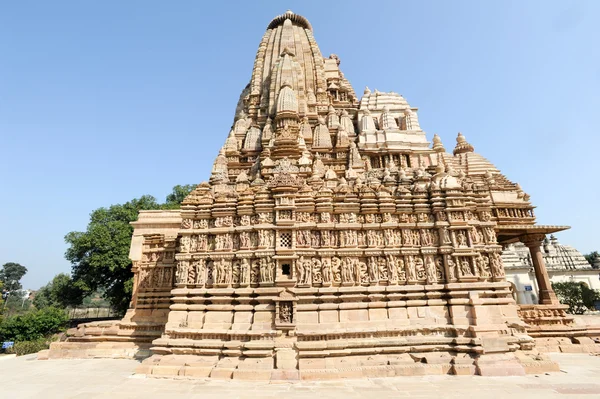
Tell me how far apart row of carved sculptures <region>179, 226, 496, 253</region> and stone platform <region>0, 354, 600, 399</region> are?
12.9 ft

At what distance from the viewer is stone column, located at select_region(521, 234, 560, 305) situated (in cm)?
1436

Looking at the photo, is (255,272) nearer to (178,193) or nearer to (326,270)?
(326,270)

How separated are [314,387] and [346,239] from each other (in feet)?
14.7

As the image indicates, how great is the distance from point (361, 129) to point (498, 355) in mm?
18837

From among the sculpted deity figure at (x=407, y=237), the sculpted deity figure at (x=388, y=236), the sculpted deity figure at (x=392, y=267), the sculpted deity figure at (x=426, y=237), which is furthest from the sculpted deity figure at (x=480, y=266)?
the sculpted deity figure at (x=388, y=236)

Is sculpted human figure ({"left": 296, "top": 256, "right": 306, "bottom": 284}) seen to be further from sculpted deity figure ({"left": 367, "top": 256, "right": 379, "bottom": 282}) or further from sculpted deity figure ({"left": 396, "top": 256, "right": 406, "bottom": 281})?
sculpted deity figure ({"left": 396, "top": 256, "right": 406, "bottom": 281})

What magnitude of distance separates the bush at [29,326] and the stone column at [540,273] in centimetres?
2811

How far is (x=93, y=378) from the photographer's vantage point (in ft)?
29.9

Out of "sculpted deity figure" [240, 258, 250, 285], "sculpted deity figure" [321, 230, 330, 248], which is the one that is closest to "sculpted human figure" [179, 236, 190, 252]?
"sculpted deity figure" [240, 258, 250, 285]

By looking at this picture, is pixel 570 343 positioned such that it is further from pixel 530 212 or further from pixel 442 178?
pixel 442 178

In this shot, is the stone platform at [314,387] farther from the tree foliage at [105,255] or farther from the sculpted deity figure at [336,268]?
the tree foliage at [105,255]

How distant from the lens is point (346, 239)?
10547mm

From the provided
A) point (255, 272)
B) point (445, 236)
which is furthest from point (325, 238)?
point (445, 236)

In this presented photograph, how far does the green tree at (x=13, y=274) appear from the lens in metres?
80.2
